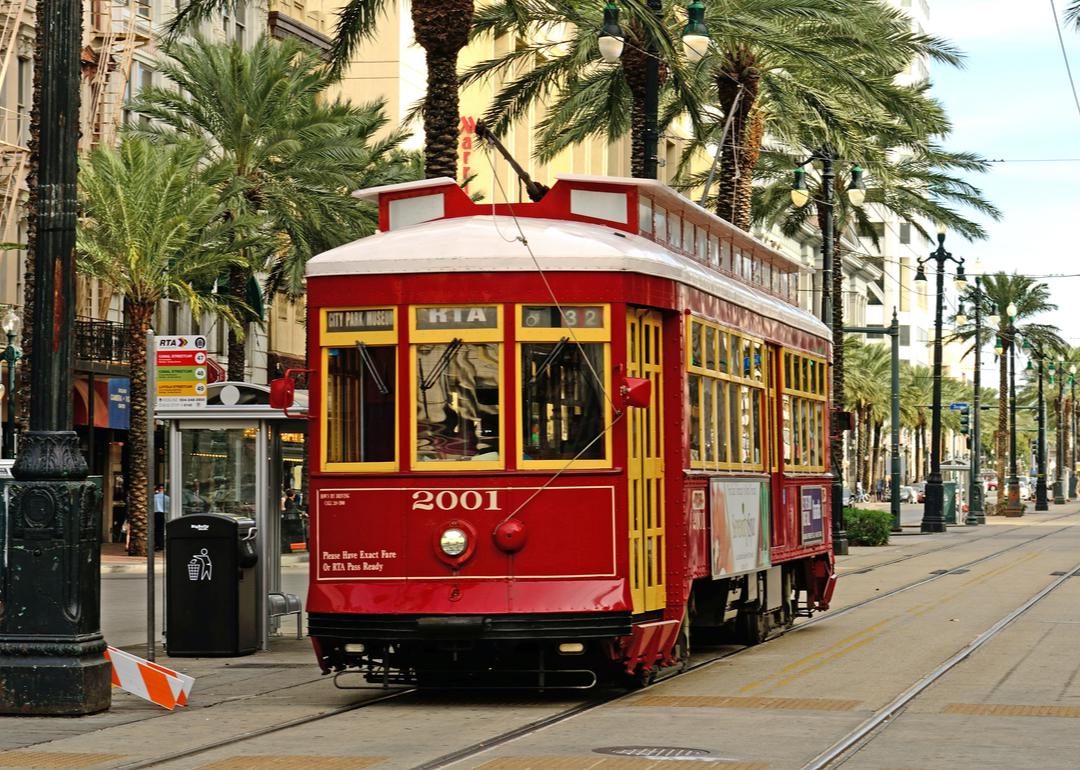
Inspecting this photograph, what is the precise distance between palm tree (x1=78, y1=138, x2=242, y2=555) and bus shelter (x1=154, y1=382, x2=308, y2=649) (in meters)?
21.3

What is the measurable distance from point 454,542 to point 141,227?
1117 inches

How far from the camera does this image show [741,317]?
1645 centimetres

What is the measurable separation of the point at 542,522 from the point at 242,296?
108 ft

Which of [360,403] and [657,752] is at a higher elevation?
[360,403]

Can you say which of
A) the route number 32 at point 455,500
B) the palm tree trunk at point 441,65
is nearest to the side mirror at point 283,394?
the route number 32 at point 455,500

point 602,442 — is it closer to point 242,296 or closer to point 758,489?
point 758,489

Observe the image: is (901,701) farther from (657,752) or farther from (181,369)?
(181,369)

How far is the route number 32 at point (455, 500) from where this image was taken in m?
13.1

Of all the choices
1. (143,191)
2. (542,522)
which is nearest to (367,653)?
(542,522)

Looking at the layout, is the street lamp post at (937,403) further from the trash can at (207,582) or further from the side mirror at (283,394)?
the side mirror at (283,394)

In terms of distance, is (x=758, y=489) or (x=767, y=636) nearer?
(x=758, y=489)

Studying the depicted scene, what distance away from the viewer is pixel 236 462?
18.1m

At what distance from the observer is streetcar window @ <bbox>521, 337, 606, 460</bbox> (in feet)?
43.5

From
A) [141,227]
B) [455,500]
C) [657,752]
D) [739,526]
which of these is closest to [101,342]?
[141,227]
